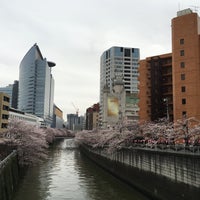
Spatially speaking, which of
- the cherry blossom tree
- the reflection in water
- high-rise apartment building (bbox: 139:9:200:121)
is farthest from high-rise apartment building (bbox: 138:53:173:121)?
the cherry blossom tree

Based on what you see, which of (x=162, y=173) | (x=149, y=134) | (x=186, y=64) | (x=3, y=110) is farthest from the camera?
(x=3, y=110)

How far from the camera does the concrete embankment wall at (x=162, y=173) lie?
1046 inches

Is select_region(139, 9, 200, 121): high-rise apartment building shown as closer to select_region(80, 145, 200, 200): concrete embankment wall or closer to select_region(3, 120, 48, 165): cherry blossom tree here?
select_region(80, 145, 200, 200): concrete embankment wall

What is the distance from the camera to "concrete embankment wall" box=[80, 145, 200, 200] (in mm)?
26575

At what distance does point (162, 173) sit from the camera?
32969 millimetres

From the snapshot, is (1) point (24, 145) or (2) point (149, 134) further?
(1) point (24, 145)

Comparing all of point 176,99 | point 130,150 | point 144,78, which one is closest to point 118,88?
point 144,78

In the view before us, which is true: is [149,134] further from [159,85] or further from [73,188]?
[159,85]

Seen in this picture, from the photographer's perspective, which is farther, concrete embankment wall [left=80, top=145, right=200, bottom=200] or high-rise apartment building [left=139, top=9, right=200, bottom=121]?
high-rise apartment building [left=139, top=9, right=200, bottom=121]

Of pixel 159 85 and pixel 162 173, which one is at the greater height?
pixel 159 85

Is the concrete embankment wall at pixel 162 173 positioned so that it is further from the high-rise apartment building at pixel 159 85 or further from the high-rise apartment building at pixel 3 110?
the high-rise apartment building at pixel 3 110

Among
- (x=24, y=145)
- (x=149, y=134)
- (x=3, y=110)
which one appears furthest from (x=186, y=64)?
(x=3, y=110)

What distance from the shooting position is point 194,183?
2595 centimetres

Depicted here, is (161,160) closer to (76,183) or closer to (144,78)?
(76,183)
